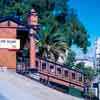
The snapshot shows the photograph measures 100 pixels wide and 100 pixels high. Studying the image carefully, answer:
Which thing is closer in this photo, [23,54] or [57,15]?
[23,54]

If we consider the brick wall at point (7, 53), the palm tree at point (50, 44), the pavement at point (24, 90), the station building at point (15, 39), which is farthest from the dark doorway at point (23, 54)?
the palm tree at point (50, 44)

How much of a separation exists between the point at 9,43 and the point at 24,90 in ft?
28.3

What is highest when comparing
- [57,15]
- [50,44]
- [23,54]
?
[57,15]

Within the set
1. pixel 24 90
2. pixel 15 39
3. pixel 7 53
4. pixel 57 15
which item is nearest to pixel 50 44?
pixel 57 15

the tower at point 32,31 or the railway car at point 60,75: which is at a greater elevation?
the tower at point 32,31

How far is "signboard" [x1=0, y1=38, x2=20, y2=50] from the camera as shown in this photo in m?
27.3

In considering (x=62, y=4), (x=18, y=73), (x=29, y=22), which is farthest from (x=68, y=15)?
(x=18, y=73)

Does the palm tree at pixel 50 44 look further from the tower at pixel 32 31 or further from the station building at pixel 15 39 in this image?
the tower at pixel 32 31

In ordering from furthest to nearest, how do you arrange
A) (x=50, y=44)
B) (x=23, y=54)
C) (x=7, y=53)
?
(x=50, y=44) < (x=23, y=54) < (x=7, y=53)

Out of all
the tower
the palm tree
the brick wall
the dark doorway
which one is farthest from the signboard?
the palm tree

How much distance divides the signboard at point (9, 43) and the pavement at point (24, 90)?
4.94m

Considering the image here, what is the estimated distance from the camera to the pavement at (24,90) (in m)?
17.5

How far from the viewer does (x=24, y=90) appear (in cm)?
1914

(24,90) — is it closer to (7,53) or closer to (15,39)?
(7,53)
